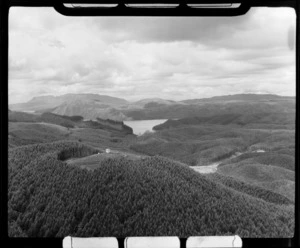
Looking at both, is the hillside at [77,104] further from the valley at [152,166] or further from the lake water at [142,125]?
the lake water at [142,125]

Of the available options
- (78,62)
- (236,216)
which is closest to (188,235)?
(236,216)

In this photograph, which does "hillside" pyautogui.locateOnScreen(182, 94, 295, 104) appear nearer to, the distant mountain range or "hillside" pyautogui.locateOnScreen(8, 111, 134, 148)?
the distant mountain range

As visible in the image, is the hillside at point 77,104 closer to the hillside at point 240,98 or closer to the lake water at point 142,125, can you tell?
the lake water at point 142,125

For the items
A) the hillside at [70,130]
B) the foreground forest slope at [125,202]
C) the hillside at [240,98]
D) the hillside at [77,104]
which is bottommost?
the foreground forest slope at [125,202]

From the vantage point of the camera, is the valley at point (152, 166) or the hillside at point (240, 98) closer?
the valley at point (152, 166)

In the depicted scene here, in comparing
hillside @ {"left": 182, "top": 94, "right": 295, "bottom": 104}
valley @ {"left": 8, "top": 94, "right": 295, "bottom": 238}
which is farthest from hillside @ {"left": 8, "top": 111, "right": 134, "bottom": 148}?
hillside @ {"left": 182, "top": 94, "right": 295, "bottom": 104}

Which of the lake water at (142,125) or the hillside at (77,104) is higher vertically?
the hillside at (77,104)

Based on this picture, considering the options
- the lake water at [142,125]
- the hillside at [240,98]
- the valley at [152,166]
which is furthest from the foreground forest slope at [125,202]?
the hillside at [240,98]

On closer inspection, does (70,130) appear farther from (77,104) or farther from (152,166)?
(152,166)
